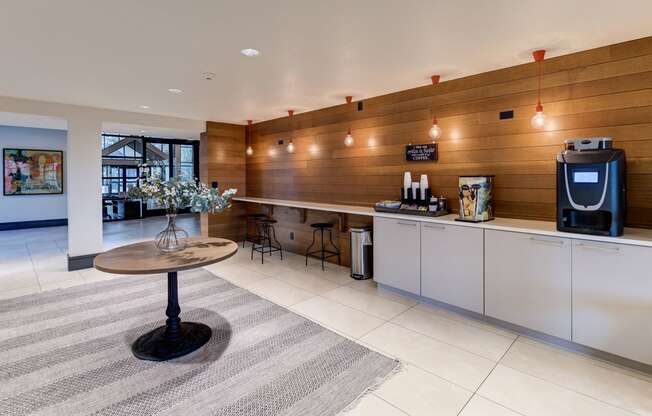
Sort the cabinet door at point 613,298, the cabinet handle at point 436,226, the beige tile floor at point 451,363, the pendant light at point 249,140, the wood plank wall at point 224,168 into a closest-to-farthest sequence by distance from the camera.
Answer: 1. the beige tile floor at point 451,363
2. the cabinet door at point 613,298
3. the cabinet handle at point 436,226
4. the wood plank wall at point 224,168
5. the pendant light at point 249,140

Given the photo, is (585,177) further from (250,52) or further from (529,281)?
(250,52)

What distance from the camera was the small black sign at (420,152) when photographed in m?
4.07

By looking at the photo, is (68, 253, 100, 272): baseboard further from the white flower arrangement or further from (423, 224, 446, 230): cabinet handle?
(423, 224, 446, 230): cabinet handle

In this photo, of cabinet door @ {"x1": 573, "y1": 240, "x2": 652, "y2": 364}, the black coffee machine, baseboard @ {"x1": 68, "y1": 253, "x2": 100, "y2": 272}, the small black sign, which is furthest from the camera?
baseboard @ {"x1": 68, "y1": 253, "x2": 100, "y2": 272}

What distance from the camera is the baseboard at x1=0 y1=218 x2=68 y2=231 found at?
8125mm

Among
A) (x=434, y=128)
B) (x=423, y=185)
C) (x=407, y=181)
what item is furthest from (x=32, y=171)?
(x=434, y=128)

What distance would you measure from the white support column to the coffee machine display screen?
602cm

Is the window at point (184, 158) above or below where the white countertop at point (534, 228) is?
above

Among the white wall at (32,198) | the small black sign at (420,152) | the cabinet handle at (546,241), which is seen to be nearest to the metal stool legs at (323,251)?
the small black sign at (420,152)

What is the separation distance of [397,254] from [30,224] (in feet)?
30.6

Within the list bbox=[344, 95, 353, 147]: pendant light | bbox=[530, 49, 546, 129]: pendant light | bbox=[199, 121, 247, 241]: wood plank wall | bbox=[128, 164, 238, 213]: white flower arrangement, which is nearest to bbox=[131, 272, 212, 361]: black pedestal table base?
bbox=[128, 164, 238, 213]: white flower arrangement

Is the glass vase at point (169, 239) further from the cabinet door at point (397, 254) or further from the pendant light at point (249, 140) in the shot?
the pendant light at point (249, 140)

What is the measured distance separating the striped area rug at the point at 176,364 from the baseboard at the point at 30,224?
6.11 meters

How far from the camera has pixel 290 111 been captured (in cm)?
561
